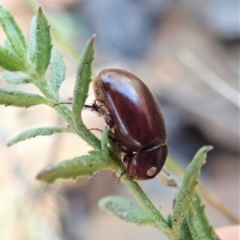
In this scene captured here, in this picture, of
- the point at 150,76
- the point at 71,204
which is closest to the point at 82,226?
the point at 71,204

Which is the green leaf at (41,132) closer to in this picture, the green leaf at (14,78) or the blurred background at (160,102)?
the green leaf at (14,78)

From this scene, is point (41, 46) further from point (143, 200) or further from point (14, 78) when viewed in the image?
point (143, 200)

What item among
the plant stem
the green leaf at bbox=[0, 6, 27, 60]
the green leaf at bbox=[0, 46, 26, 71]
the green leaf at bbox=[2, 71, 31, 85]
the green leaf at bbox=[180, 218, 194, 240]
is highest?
the green leaf at bbox=[0, 6, 27, 60]

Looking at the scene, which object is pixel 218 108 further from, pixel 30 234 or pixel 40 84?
pixel 40 84

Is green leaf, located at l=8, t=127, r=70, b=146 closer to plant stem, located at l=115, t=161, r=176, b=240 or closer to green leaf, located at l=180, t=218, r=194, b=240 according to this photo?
plant stem, located at l=115, t=161, r=176, b=240

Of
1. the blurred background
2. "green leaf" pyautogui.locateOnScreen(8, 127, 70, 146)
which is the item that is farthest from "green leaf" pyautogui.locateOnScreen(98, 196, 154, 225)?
the blurred background

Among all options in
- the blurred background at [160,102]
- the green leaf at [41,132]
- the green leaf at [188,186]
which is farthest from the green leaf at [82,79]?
the blurred background at [160,102]

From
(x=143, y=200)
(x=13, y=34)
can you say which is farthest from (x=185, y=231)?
(x=13, y=34)
